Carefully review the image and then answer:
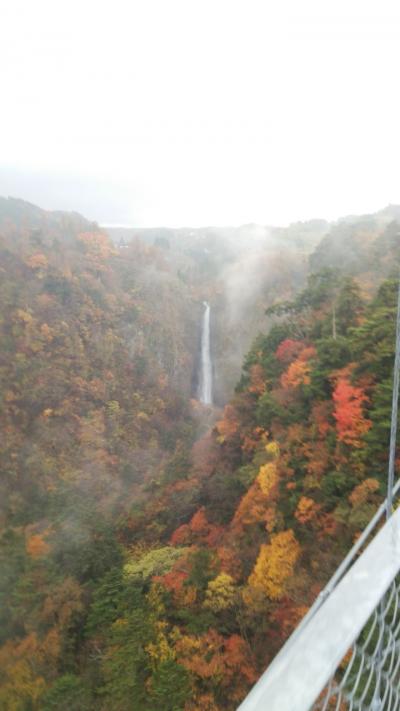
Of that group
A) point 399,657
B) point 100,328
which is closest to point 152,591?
point 399,657

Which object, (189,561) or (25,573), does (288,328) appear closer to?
(189,561)

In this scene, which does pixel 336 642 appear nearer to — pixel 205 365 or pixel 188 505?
pixel 188 505

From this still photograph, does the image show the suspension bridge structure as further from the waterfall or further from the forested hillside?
the waterfall

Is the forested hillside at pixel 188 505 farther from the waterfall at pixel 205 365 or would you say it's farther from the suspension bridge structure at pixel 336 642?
the waterfall at pixel 205 365

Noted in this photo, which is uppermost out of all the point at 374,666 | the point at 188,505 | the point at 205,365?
the point at 374,666

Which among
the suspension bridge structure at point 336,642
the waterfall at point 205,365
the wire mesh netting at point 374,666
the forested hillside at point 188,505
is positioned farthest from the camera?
the waterfall at point 205,365

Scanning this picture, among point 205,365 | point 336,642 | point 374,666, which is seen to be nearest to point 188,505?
point 374,666

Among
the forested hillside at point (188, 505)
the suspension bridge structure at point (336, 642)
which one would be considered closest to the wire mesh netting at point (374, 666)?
the suspension bridge structure at point (336, 642)
